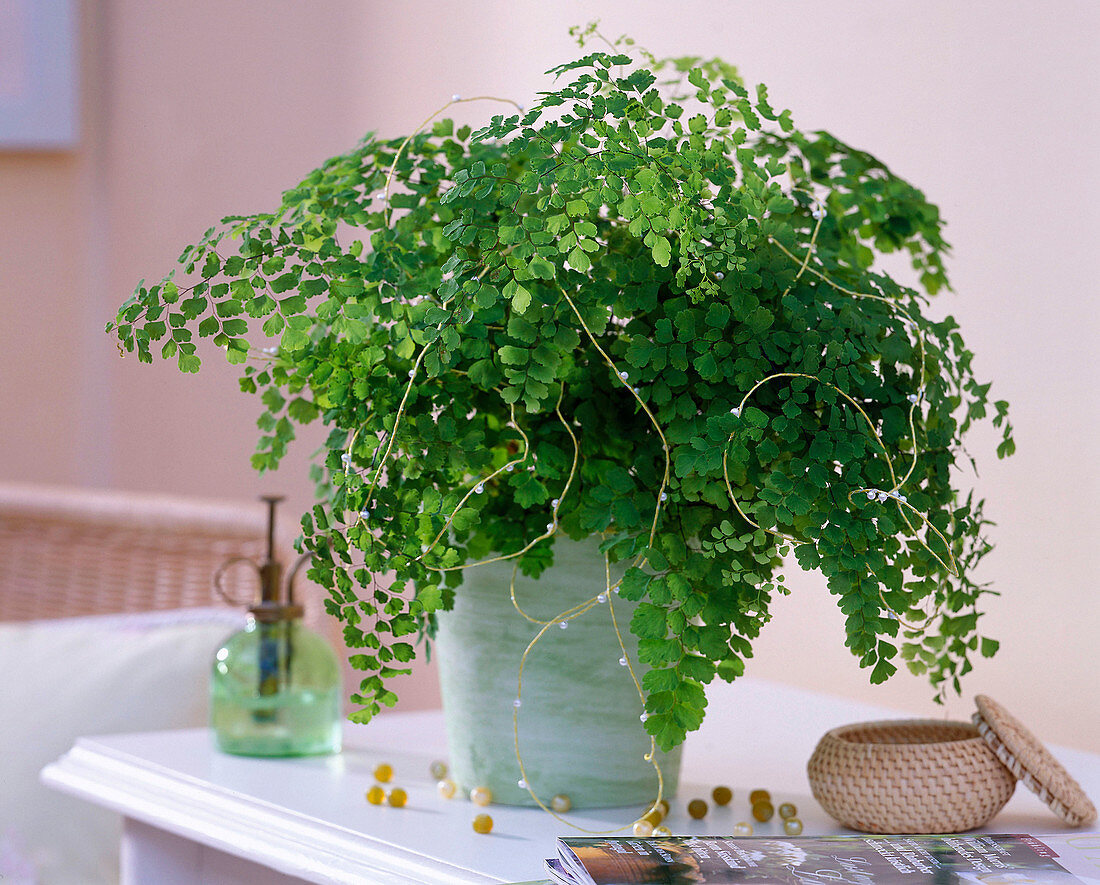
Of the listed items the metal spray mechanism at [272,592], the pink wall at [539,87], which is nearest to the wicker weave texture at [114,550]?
the pink wall at [539,87]

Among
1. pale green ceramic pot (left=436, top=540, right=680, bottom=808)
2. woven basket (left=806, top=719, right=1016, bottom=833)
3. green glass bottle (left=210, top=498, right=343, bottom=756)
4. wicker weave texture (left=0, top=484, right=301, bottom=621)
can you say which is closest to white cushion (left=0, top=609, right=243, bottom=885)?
wicker weave texture (left=0, top=484, right=301, bottom=621)

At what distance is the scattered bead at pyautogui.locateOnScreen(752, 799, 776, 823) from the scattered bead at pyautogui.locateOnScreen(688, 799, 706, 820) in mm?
27

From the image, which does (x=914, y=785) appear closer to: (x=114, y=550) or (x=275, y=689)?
(x=275, y=689)

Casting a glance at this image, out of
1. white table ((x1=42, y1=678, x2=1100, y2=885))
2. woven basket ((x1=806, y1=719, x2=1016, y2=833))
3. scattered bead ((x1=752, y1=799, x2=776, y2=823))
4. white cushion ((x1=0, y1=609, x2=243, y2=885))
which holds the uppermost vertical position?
woven basket ((x1=806, y1=719, x2=1016, y2=833))

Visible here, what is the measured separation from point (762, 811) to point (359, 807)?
8.7 inches

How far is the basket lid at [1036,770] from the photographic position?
632mm

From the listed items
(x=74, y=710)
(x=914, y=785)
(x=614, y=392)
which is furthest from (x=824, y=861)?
(x=74, y=710)

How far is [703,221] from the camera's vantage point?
591 mm

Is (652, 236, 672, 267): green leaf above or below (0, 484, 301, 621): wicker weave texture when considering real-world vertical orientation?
above

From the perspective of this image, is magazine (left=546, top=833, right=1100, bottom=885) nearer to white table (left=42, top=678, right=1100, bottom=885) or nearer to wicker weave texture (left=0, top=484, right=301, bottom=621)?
white table (left=42, top=678, right=1100, bottom=885)

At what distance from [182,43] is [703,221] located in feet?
5.30

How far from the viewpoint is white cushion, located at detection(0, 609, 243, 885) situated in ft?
3.81

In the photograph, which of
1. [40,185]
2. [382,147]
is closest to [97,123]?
[40,185]

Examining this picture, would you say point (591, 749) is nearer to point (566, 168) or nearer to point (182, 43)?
point (566, 168)
